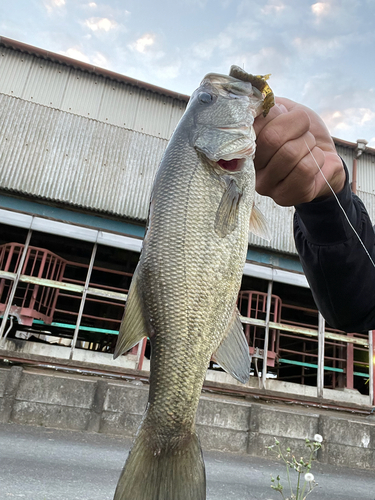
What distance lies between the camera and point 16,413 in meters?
6.26

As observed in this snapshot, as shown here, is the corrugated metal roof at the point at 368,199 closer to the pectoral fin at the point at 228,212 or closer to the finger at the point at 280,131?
the finger at the point at 280,131

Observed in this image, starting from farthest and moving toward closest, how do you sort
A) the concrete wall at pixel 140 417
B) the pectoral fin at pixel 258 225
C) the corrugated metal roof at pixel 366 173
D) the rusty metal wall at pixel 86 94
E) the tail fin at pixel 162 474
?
the corrugated metal roof at pixel 366 173
the rusty metal wall at pixel 86 94
the concrete wall at pixel 140 417
the pectoral fin at pixel 258 225
the tail fin at pixel 162 474

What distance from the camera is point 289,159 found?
1.73m

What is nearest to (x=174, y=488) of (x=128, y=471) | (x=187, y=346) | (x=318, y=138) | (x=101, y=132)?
(x=128, y=471)

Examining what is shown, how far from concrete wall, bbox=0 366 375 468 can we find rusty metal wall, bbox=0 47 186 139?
8.20 metres

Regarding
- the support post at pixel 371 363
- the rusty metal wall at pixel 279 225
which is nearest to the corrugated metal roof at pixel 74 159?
the rusty metal wall at pixel 279 225

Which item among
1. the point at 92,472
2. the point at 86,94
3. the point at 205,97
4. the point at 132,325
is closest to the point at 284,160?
the point at 205,97

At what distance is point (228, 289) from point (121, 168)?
401 inches

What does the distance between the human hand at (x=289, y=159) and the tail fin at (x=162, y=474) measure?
1.19 metres

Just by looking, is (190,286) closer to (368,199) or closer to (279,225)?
(279,225)

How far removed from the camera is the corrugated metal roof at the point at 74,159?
1043 cm

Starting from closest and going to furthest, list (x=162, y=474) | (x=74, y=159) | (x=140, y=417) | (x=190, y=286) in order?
(x=162, y=474), (x=190, y=286), (x=140, y=417), (x=74, y=159)

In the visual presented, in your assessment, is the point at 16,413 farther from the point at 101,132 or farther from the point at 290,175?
the point at 101,132

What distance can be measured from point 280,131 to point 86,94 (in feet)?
38.2
